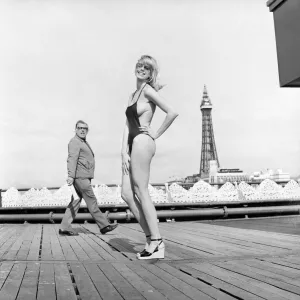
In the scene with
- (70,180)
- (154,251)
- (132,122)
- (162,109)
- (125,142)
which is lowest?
(154,251)

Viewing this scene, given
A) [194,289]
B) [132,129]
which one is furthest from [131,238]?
[194,289]

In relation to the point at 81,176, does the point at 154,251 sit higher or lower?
lower

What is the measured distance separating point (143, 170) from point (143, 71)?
0.96m

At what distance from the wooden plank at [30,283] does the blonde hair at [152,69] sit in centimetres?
195

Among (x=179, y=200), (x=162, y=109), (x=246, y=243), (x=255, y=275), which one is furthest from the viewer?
(x=179, y=200)

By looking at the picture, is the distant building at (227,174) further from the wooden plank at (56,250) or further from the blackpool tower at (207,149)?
the wooden plank at (56,250)

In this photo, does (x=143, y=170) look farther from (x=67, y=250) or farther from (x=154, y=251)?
(x=67, y=250)

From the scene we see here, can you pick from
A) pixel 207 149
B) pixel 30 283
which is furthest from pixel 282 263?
pixel 207 149

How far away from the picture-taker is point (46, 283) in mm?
2836

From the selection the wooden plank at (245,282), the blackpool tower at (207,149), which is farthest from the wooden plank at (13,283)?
the blackpool tower at (207,149)

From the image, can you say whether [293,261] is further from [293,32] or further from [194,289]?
[293,32]

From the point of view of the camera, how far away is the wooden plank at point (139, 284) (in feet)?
7.98

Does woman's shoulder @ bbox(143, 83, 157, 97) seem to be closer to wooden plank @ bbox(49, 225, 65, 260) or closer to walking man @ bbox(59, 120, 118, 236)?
wooden plank @ bbox(49, 225, 65, 260)

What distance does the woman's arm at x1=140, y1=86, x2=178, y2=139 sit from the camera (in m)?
3.94
